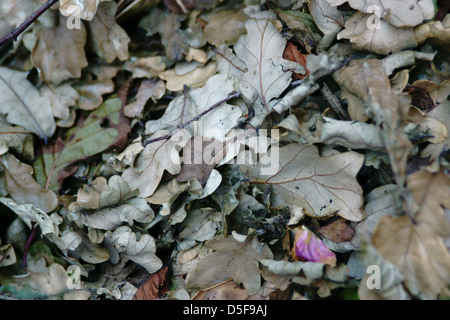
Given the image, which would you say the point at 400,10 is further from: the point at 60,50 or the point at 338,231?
the point at 60,50

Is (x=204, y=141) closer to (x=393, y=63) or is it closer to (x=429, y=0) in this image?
(x=393, y=63)

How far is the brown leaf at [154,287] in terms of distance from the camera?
1.16 m

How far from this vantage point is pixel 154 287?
3.82 feet

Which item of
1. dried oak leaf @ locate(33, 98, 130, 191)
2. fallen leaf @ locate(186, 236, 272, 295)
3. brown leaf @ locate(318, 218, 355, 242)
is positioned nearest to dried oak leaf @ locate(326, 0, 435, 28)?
brown leaf @ locate(318, 218, 355, 242)

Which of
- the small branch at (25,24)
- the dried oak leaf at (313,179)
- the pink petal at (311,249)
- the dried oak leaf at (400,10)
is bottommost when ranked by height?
the pink petal at (311,249)

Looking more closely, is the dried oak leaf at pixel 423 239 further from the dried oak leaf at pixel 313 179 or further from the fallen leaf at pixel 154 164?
the fallen leaf at pixel 154 164

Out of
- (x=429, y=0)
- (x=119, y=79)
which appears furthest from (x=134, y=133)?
(x=429, y=0)

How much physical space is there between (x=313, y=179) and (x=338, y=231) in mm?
161

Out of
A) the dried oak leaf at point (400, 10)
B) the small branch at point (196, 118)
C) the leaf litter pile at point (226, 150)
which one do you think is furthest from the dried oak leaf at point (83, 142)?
the dried oak leaf at point (400, 10)

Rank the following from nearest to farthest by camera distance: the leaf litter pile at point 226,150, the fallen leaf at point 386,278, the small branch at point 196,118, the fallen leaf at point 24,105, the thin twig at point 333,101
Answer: the fallen leaf at point 386,278 < the leaf litter pile at point 226,150 < the thin twig at point 333,101 < the small branch at point 196,118 < the fallen leaf at point 24,105

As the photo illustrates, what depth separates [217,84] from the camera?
4.20 ft

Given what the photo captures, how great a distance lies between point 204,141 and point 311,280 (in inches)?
21.1

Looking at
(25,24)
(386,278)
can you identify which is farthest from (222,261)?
(25,24)

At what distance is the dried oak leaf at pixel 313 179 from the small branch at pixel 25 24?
858 millimetres
